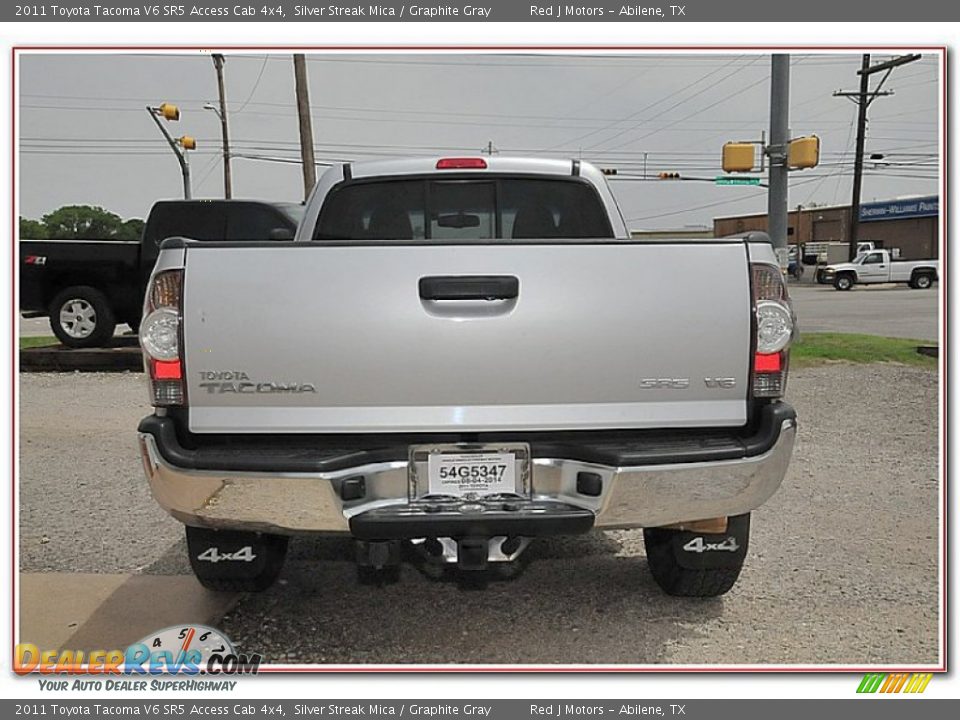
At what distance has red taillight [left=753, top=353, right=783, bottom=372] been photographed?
319cm

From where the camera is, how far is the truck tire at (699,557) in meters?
3.83

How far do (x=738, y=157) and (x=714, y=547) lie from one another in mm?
9131

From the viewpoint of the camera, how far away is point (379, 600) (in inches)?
→ 164

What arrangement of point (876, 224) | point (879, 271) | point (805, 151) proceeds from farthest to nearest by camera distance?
point (876, 224)
point (879, 271)
point (805, 151)

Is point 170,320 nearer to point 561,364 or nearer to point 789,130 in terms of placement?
point 561,364

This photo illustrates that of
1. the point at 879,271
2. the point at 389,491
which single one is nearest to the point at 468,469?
the point at 389,491

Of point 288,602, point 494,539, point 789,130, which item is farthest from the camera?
point 789,130

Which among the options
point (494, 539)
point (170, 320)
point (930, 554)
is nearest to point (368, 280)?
point (170, 320)

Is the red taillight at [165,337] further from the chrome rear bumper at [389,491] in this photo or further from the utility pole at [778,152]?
the utility pole at [778,152]

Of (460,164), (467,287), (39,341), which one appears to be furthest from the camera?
(39,341)

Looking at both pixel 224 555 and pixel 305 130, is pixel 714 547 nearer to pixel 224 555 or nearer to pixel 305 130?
pixel 224 555

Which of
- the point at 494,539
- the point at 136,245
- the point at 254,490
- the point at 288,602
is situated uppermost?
the point at 136,245

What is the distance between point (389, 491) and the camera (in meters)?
3.17

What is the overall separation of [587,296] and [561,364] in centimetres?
25
